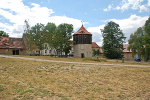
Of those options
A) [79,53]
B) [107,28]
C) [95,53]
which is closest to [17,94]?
[79,53]

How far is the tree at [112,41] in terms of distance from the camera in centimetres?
4319

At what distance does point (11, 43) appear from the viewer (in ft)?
157

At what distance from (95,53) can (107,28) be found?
20122mm

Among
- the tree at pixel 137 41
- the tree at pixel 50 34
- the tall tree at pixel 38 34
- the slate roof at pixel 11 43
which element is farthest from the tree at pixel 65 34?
the tree at pixel 137 41

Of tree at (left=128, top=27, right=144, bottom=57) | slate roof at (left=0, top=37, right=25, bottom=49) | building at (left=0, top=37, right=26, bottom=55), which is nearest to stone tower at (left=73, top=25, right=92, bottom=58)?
tree at (left=128, top=27, right=144, bottom=57)

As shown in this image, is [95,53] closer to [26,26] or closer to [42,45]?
[42,45]

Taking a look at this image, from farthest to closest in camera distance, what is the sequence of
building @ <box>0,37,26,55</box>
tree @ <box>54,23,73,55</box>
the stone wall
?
building @ <box>0,37,26,55</box>
the stone wall
tree @ <box>54,23,73,55</box>

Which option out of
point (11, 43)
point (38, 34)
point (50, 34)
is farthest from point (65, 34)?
point (11, 43)

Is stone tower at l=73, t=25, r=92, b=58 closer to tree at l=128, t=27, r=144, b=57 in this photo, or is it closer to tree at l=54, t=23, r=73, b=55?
tree at l=54, t=23, r=73, b=55

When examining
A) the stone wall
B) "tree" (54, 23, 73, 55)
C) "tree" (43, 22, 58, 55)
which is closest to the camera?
"tree" (43, 22, 58, 55)

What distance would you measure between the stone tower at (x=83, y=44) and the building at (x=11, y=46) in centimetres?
1978

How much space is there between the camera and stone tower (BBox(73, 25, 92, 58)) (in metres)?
44.9

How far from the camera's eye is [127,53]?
161ft

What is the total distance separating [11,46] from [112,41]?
34.9 metres
